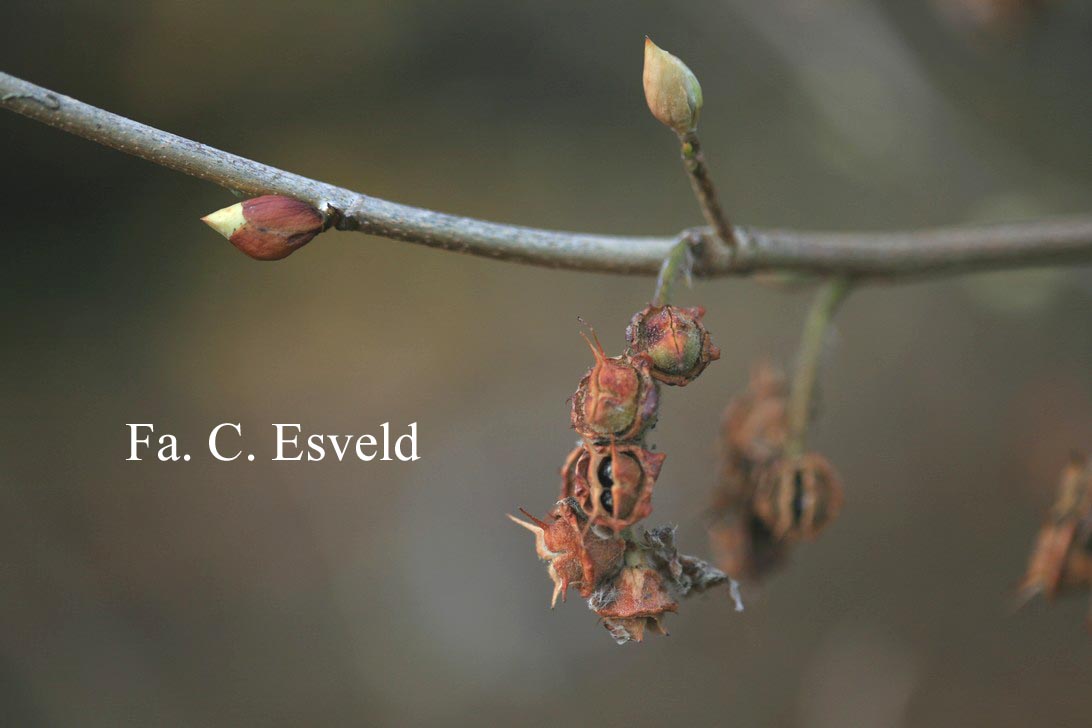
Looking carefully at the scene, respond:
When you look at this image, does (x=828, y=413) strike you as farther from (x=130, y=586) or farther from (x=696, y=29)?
(x=130, y=586)

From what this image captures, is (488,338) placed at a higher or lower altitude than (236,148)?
lower

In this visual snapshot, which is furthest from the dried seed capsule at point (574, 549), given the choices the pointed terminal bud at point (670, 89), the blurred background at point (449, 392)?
the blurred background at point (449, 392)

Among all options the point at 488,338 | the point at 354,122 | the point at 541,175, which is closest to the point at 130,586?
the point at 488,338

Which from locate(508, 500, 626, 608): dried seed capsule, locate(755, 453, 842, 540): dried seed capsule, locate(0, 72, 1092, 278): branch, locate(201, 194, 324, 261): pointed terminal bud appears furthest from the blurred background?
locate(201, 194, 324, 261): pointed terminal bud

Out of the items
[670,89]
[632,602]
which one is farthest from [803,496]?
[670,89]

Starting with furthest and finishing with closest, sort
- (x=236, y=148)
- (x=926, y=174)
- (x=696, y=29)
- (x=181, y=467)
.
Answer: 1. (x=181, y=467)
2. (x=236, y=148)
3. (x=696, y=29)
4. (x=926, y=174)

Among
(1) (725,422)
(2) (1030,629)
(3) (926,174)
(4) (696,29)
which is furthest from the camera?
(4) (696,29)

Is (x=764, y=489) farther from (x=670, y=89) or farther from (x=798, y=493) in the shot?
(x=670, y=89)
